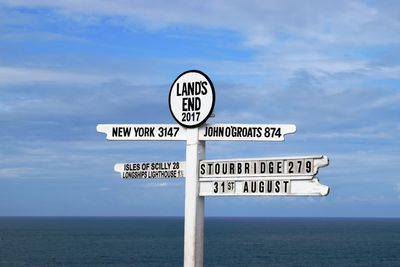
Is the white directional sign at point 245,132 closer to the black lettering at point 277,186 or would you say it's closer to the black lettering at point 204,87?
the black lettering at point 204,87

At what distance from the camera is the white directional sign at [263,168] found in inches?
390

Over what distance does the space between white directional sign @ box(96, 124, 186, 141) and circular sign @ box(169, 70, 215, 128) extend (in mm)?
200

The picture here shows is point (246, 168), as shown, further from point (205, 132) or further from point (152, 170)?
point (152, 170)

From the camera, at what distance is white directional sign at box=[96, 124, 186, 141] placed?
11.7m

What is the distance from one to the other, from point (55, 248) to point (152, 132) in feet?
443

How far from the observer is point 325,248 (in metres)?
147

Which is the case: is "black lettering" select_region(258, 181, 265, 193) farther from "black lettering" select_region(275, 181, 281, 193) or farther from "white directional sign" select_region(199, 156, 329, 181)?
"black lettering" select_region(275, 181, 281, 193)

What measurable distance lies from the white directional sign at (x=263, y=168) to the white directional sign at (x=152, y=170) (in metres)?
0.43

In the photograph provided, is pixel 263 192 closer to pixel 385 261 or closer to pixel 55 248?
pixel 385 261

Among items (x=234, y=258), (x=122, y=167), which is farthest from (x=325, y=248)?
(x=122, y=167)

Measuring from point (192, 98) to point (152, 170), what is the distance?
1303 mm

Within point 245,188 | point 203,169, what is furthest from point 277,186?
point 203,169

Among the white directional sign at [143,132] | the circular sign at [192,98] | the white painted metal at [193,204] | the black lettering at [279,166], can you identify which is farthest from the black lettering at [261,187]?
the white directional sign at [143,132]

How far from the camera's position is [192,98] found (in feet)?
37.4
